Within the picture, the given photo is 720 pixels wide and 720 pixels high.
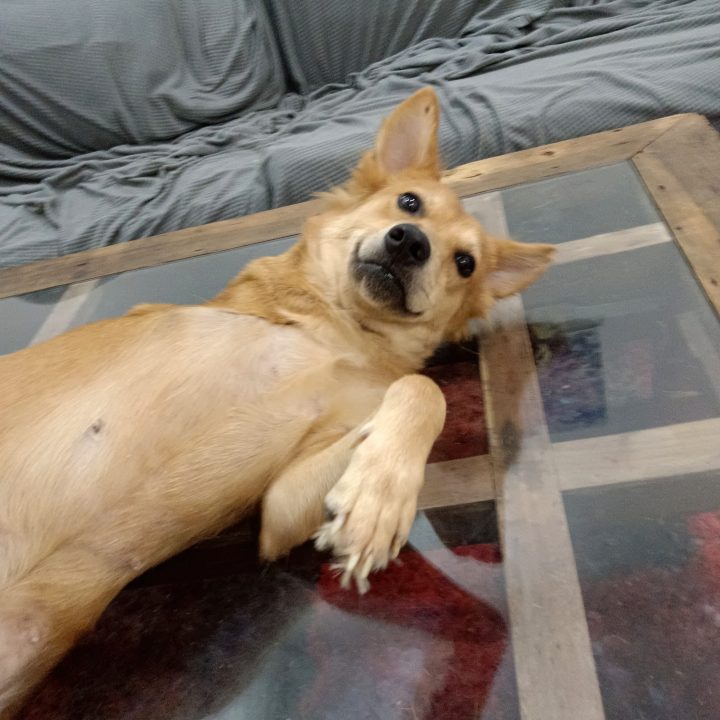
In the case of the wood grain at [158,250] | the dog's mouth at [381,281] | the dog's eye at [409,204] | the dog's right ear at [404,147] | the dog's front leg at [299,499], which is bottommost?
the dog's front leg at [299,499]

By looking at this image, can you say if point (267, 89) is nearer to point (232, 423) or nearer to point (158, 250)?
point (158, 250)

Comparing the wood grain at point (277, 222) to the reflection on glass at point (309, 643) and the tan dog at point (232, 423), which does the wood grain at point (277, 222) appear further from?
the reflection on glass at point (309, 643)

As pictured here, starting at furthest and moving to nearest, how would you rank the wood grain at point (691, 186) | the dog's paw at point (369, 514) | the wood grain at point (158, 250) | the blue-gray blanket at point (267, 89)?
the blue-gray blanket at point (267, 89) → the wood grain at point (158, 250) → the wood grain at point (691, 186) → the dog's paw at point (369, 514)

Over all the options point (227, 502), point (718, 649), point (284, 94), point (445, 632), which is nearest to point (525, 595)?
point (445, 632)

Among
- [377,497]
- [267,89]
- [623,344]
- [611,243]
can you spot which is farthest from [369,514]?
[267,89]

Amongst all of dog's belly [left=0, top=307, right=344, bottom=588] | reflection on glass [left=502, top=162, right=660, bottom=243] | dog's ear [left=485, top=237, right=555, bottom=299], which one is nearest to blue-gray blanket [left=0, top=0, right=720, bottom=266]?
reflection on glass [left=502, top=162, right=660, bottom=243]

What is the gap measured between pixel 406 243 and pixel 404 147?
575 mm

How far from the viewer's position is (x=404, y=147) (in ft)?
6.61

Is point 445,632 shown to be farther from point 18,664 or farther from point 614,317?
point 614,317

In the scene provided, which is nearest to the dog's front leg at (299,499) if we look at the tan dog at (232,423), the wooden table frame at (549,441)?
the tan dog at (232,423)

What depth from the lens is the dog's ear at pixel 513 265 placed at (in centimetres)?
179

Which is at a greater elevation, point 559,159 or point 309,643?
point 559,159

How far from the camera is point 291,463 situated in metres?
1.35

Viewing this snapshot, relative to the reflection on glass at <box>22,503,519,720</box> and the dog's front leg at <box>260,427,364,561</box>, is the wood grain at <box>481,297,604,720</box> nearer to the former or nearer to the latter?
the reflection on glass at <box>22,503,519,720</box>
